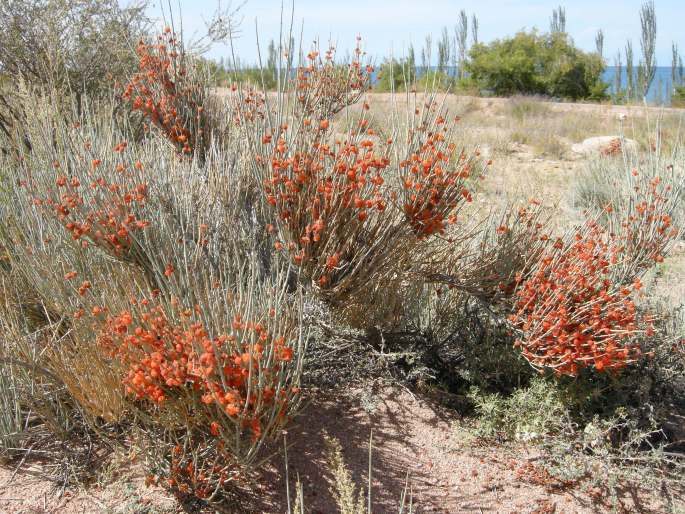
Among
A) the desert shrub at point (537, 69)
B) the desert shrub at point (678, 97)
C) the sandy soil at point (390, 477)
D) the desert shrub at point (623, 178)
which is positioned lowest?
the sandy soil at point (390, 477)

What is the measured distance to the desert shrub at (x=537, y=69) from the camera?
27.7 meters

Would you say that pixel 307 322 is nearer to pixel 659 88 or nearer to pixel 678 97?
pixel 659 88

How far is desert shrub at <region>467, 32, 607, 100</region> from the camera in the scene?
90.8 feet

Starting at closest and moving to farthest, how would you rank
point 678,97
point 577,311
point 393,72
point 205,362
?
point 205,362 < point 577,311 < point 393,72 < point 678,97

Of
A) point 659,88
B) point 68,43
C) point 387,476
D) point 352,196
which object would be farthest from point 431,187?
point 659,88

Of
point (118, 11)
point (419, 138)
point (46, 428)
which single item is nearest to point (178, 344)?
point (46, 428)

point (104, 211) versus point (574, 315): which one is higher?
point (104, 211)

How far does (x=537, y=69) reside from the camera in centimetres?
2834

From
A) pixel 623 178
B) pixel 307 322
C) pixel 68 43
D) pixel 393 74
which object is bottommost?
pixel 307 322

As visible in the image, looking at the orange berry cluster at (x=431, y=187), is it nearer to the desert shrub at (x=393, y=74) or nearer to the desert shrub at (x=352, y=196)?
the desert shrub at (x=352, y=196)

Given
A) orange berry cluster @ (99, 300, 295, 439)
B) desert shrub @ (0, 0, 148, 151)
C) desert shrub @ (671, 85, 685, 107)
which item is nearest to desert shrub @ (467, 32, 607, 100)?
desert shrub @ (671, 85, 685, 107)

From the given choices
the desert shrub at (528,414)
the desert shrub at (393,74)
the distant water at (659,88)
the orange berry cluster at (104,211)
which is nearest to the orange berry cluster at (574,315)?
the desert shrub at (528,414)

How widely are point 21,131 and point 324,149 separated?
3.32 meters

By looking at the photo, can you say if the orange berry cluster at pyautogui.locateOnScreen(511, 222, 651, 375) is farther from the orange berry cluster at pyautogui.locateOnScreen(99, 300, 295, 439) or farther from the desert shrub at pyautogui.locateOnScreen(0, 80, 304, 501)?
the orange berry cluster at pyautogui.locateOnScreen(99, 300, 295, 439)
